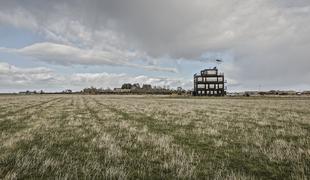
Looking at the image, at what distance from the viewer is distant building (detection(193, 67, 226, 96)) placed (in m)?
123

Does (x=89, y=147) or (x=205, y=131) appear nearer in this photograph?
(x=89, y=147)

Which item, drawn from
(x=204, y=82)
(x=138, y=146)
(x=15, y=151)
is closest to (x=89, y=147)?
(x=138, y=146)

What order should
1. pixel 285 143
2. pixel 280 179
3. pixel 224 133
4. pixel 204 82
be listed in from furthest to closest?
pixel 204 82 → pixel 224 133 → pixel 285 143 → pixel 280 179

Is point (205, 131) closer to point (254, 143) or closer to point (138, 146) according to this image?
point (254, 143)

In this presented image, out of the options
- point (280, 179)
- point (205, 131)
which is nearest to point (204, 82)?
point (205, 131)

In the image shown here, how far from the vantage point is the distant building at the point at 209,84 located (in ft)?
404

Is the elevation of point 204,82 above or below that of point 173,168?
above

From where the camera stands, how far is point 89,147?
997cm

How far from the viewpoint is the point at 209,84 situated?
404 feet

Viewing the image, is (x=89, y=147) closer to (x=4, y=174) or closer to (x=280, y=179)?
(x=4, y=174)

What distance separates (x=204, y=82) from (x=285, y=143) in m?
114

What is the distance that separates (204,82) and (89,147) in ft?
381

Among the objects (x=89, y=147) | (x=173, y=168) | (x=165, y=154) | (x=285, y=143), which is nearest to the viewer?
(x=173, y=168)

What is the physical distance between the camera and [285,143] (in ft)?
35.4
